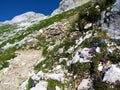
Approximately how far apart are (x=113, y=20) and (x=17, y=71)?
755 cm

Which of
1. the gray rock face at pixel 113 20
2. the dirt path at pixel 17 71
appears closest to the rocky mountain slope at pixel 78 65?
the dirt path at pixel 17 71

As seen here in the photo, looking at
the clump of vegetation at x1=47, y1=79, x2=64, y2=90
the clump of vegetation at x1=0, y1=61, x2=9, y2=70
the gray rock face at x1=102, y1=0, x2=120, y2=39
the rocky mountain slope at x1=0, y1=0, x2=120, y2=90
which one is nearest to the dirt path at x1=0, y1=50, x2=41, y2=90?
the rocky mountain slope at x1=0, y1=0, x2=120, y2=90

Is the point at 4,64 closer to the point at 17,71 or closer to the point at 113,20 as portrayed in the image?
the point at 17,71

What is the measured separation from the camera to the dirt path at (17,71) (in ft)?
55.7

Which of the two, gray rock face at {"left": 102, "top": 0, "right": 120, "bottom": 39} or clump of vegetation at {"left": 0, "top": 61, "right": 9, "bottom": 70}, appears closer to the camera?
gray rock face at {"left": 102, "top": 0, "right": 120, "bottom": 39}

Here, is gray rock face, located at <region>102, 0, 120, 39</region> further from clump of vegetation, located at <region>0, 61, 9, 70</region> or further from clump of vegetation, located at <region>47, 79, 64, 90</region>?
clump of vegetation, located at <region>0, 61, 9, 70</region>

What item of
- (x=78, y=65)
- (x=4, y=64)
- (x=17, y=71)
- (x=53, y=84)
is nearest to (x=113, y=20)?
(x=78, y=65)

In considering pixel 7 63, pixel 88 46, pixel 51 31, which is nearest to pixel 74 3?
pixel 51 31

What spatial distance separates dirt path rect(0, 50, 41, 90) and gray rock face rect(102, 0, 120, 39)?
225 inches

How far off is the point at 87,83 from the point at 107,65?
1.52m

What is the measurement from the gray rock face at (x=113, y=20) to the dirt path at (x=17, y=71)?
225 inches

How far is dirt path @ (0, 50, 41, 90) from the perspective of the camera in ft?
55.7

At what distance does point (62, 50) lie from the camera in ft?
60.5

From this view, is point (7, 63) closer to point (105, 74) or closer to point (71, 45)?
point (71, 45)
